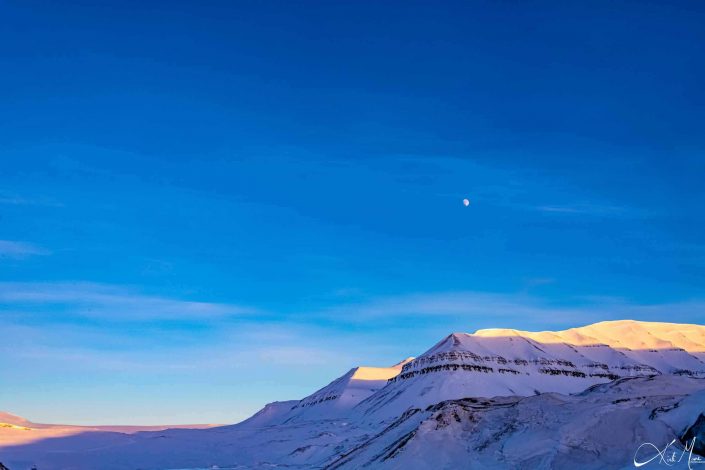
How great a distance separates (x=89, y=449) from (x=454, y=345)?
99.4m

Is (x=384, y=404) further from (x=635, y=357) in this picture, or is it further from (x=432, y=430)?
(x=432, y=430)

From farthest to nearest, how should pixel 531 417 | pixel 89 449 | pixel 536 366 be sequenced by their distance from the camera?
pixel 536 366
pixel 89 449
pixel 531 417

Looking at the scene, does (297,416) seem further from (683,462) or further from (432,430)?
(683,462)

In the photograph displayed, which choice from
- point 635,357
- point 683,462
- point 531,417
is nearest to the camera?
point 683,462

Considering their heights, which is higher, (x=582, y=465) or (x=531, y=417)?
(x=531, y=417)

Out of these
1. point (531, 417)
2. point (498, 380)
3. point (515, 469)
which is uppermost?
point (498, 380)

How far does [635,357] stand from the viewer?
200 m

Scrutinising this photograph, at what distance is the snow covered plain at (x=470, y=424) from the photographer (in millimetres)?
31312

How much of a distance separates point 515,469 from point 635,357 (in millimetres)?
185148

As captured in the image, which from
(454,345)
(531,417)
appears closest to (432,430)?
(531,417)

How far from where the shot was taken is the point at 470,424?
38.7 metres

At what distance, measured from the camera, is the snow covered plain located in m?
31.3

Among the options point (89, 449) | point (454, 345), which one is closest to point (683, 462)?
point (89, 449)

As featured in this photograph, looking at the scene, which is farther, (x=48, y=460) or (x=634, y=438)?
(x=48, y=460)
